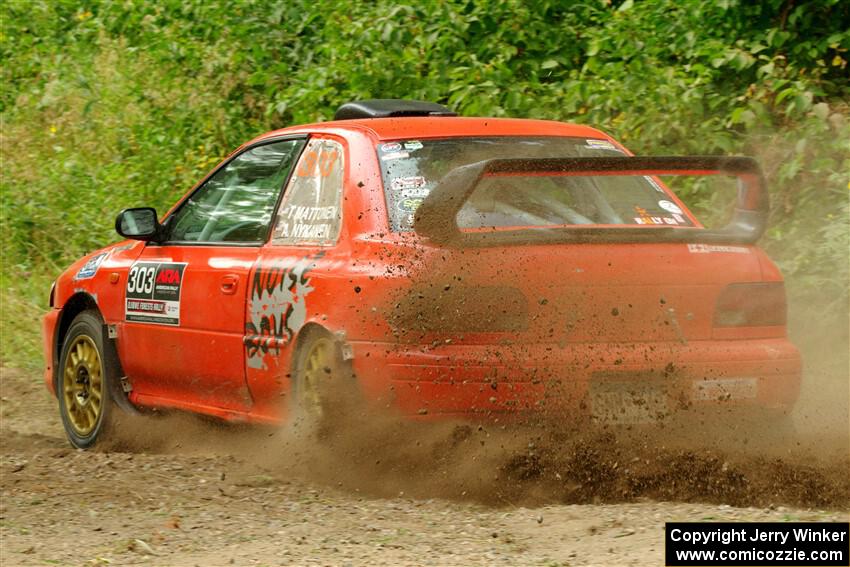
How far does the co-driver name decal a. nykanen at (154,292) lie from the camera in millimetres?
6852

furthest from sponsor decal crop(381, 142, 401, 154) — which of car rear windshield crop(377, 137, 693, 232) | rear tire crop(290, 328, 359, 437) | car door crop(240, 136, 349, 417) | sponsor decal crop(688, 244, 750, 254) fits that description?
sponsor decal crop(688, 244, 750, 254)

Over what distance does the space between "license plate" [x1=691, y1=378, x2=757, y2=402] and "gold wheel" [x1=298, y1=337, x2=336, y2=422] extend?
144cm

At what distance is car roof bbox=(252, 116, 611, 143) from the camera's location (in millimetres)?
6090

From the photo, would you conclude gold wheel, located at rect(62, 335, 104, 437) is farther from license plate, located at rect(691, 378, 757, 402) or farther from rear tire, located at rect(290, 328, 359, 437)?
license plate, located at rect(691, 378, 757, 402)

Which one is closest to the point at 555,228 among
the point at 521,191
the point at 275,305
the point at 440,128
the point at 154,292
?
the point at 521,191

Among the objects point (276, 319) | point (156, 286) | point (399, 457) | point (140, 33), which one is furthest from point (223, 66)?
point (399, 457)

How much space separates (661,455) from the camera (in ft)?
17.1

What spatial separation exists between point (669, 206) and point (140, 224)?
279 centimetres

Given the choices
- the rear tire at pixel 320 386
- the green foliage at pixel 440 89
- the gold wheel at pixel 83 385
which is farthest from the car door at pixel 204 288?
the green foliage at pixel 440 89

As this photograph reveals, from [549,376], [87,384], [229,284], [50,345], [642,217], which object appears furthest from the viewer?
[50,345]

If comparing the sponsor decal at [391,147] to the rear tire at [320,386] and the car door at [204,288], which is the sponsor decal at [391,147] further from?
the rear tire at [320,386]

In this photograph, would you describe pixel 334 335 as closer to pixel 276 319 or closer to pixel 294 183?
pixel 276 319

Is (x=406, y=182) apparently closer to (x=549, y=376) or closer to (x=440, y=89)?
(x=549, y=376)

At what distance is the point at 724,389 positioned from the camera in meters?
5.36
